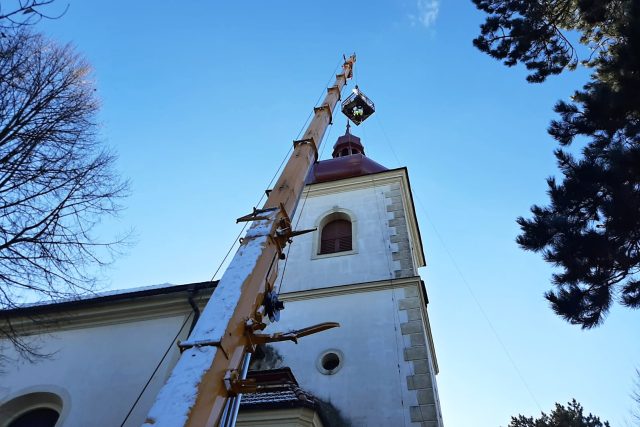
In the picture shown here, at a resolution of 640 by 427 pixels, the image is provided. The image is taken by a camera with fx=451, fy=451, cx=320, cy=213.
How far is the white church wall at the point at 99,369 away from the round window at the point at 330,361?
3632mm

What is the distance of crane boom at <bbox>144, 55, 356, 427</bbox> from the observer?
290cm

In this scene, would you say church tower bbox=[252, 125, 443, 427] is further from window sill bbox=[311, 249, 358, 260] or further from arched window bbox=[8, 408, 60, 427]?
arched window bbox=[8, 408, 60, 427]

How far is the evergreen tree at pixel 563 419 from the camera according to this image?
20.9 meters

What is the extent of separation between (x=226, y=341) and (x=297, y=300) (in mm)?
8545

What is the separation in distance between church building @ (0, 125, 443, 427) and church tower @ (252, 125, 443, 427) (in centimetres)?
3

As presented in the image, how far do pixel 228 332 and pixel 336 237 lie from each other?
1065cm

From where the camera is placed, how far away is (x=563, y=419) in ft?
70.2

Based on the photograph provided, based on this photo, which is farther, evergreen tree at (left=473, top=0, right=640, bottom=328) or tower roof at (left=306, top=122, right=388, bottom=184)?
tower roof at (left=306, top=122, right=388, bottom=184)

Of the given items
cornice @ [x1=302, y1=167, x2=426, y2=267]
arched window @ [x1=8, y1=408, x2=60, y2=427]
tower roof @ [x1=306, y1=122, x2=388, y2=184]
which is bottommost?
arched window @ [x1=8, y1=408, x2=60, y2=427]

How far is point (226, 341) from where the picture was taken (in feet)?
11.0

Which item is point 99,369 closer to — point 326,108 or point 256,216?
point 256,216

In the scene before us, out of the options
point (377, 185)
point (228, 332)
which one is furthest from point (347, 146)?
point (228, 332)

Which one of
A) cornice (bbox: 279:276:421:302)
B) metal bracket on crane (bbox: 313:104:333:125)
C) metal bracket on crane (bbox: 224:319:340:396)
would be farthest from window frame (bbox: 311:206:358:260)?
metal bracket on crane (bbox: 224:319:340:396)

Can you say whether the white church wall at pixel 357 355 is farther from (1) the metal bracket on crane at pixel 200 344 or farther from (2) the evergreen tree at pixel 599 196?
(1) the metal bracket on crane at pixel 200 344
